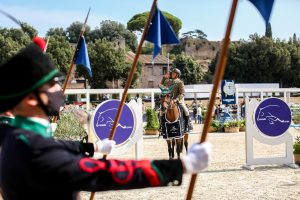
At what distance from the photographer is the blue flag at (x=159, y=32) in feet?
13.1

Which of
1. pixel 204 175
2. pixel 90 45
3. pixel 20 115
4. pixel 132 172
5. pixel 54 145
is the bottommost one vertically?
pixel 204 175

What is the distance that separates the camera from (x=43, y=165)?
2145 mm

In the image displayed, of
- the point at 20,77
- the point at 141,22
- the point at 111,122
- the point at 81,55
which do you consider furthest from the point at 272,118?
the point at 141,22

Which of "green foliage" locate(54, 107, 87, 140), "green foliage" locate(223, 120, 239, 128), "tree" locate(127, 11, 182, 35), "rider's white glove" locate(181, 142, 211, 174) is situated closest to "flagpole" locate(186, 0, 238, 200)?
"rider's white glove" locate(181, 142, 211, 174)

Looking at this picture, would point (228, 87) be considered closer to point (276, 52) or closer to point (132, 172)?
point (132, 172)

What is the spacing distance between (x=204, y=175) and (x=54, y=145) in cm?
716

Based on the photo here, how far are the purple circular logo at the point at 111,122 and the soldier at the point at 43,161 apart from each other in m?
7.16

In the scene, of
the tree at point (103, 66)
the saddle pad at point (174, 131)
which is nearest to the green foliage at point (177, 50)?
the tree at point (103, 66)

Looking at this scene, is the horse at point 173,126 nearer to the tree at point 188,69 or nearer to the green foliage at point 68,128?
the green foliage at point 68,128

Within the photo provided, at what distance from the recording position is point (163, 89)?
36.8ft

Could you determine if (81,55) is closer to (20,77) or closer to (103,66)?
(20,77)

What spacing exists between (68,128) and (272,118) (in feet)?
16.7

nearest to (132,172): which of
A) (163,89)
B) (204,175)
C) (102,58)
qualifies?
(204,175)

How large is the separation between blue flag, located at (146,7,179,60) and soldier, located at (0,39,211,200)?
1645 mm
